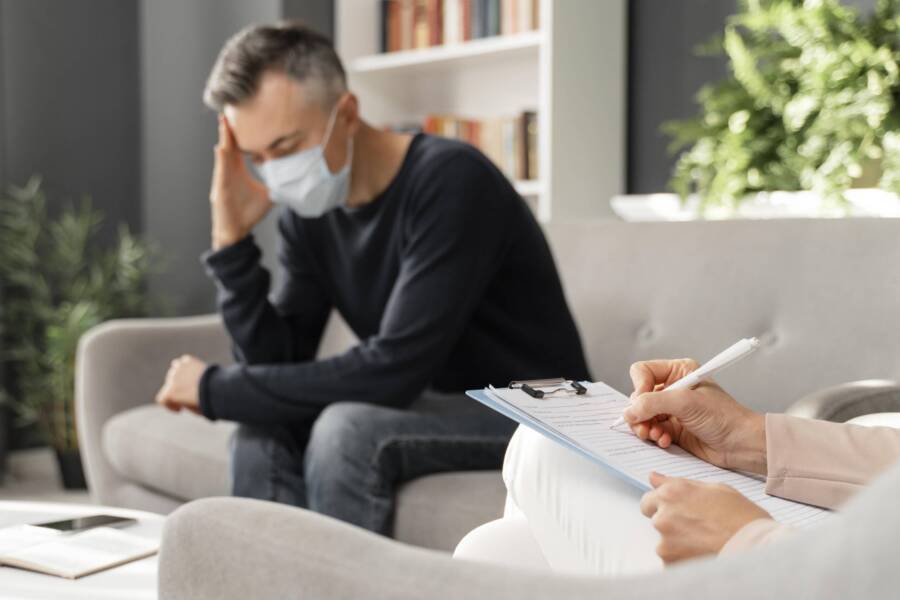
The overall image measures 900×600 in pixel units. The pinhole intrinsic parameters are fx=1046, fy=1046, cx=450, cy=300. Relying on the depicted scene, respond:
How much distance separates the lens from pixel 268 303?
2055 mm

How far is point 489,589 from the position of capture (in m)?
0.56

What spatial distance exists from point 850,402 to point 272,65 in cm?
111

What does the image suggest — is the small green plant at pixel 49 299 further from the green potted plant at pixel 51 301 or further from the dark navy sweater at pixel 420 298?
the dark navy sweater at pixel 420 298

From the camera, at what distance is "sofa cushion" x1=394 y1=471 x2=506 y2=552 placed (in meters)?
1.54

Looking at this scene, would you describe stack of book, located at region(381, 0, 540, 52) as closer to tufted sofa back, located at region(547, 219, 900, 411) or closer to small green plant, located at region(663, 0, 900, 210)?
small green plant, located at region(663, 0, 900, 210)

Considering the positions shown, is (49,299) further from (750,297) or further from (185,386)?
(750,297)

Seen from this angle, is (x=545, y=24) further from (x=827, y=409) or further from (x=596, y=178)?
(x=827, y=409)

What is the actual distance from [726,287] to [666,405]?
0.89 meters

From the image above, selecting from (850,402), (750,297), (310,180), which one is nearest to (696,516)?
(850,402)

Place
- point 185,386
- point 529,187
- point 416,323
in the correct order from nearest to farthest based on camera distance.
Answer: point 416,323 < point 185,386 < point 529,187

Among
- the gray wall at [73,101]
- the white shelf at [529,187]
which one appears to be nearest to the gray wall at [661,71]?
the white shelf at [529,187]

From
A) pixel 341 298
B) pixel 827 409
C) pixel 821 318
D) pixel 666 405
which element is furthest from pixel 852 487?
pixel 341 298

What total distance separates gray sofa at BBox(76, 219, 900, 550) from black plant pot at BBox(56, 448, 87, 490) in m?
1.45

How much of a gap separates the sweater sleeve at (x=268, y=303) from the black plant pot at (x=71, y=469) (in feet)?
6.20
